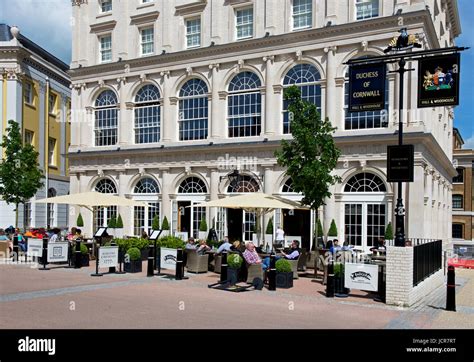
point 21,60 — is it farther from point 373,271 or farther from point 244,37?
point 373,271

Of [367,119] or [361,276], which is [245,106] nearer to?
[367,119]

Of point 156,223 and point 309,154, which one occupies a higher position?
point 309,154

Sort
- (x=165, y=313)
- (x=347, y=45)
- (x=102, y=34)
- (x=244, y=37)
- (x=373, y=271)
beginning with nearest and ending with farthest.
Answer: (x=165, y=313) < (x=373, y=271) < (x=347, y=45) < (x=244, y=37) < (x=102, y=34)

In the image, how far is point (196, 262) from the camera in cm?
1733

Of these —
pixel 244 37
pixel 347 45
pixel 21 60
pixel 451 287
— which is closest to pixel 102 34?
pixel 21 60

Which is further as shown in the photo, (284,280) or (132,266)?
(132,266)

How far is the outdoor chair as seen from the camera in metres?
17.4

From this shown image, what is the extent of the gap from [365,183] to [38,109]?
95.9 ft

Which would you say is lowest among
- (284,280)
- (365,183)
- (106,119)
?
(284,280)

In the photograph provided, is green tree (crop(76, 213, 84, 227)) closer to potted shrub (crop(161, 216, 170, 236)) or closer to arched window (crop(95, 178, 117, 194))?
arched window (crop(95, 178, 117, 194))

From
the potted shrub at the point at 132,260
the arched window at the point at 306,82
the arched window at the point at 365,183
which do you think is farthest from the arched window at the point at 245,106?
the potted shrub at the point at 132,260

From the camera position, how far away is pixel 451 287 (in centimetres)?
1198

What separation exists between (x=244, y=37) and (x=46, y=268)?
18.1 meters

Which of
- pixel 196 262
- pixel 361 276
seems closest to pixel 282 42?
pixel 196 262
